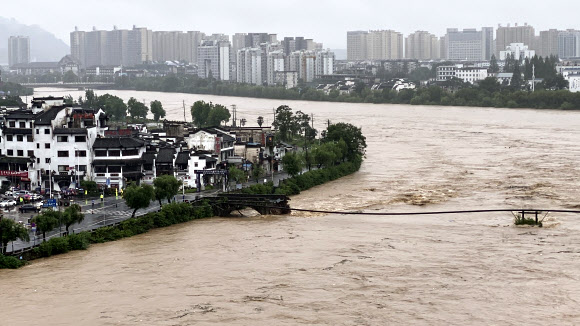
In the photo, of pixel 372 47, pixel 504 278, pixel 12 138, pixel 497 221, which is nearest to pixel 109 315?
pixel 504 278

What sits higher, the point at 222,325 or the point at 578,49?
the point at 578,49

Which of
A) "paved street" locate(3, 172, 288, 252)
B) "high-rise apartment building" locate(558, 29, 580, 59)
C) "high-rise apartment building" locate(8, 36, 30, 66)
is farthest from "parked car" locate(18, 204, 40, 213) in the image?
"high-rise apartment building" locate(8, 36, 30, 66)

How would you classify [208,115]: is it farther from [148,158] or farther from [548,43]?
[548,43]

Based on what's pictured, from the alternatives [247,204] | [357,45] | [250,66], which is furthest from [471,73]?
[357,45]

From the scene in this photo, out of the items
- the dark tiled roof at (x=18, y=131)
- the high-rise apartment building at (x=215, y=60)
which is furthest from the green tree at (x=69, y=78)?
the dark tiled roof at (x=18, y=131)

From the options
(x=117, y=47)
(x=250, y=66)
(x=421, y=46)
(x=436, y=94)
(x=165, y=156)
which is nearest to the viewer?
(x=165, y=156)

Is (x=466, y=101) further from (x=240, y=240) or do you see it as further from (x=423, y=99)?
(x=240, y=240)
